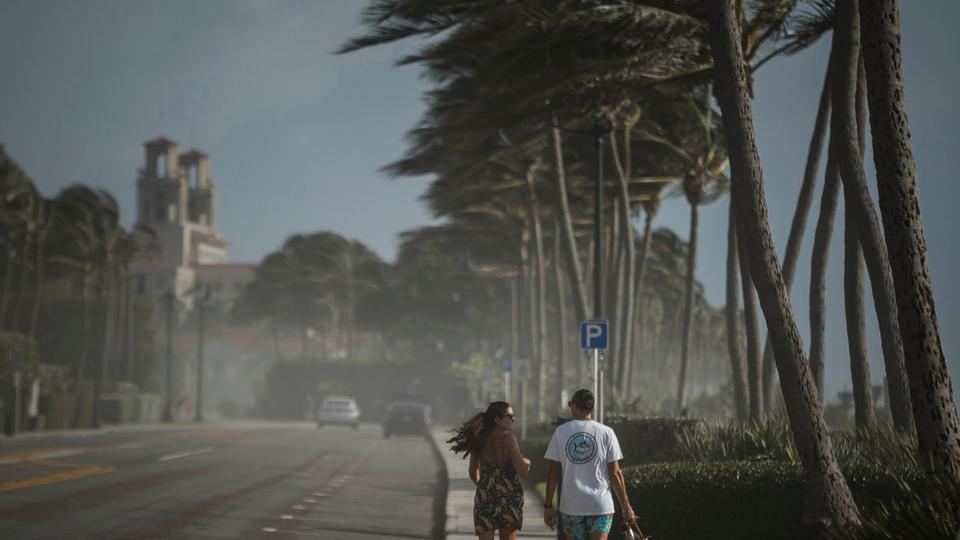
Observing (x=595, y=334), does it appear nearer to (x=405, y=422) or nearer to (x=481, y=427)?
(x=481, y=427)

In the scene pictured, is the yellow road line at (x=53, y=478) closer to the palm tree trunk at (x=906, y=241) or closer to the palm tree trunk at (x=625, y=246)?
the palm tree trunk at (x=625, y=246)

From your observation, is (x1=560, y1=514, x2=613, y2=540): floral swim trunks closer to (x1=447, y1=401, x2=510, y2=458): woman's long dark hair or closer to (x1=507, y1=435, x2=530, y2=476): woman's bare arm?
(x1=507, y1=435, x2=530, y2=476): woman's bare arm

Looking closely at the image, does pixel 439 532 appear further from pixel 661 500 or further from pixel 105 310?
pixel 105 310

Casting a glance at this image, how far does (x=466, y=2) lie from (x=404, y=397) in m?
55.6

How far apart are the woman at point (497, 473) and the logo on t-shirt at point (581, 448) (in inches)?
36.0

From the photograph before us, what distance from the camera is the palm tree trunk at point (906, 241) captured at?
12.0 metres

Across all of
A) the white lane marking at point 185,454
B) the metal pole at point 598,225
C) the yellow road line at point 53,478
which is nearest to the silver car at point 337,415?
the white lane marking at point 185,454

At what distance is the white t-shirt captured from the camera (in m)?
10.9

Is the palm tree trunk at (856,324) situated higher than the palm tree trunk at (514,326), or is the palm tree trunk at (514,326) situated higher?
the palm tree trunk at (514,326)

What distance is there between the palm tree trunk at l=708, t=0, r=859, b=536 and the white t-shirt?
2.63 m

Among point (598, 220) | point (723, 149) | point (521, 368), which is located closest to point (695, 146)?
point (723, 149)

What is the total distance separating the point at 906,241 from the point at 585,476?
3.88 m

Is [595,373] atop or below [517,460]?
atop

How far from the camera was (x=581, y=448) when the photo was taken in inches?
435
